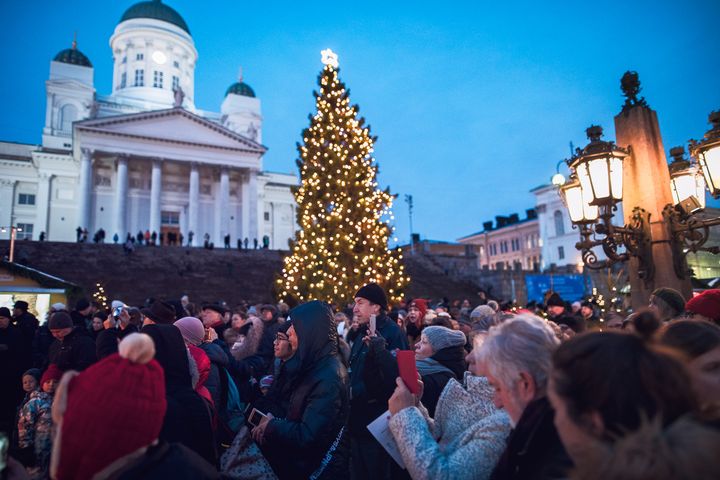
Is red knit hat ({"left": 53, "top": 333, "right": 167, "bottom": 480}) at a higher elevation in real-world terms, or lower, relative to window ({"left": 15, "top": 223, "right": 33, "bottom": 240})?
lower

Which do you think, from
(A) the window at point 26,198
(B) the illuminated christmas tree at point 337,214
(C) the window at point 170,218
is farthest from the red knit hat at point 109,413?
(A) the window at point 26,198

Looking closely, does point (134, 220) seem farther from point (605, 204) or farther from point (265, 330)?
point (605, 204)

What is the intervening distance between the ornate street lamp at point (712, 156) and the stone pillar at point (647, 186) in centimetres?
97

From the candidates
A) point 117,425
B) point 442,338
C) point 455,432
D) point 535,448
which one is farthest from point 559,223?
point 117,425

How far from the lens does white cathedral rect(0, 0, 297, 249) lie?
43906 millimetres

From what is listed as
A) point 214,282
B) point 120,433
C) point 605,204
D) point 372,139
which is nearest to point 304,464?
point 120,433

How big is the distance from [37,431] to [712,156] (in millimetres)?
6691

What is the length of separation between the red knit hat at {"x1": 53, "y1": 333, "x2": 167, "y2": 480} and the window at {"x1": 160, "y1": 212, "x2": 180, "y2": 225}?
49.1 meters

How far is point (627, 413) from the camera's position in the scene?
1.27 meters

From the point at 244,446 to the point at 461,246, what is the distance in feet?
222

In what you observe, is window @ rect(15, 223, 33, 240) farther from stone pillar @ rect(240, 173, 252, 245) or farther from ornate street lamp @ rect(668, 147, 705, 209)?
ornate street lamp @ rect(668, 147, 705, 209)

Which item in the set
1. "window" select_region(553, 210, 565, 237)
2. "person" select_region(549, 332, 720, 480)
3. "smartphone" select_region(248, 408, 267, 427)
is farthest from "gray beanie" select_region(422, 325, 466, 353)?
"window" select_region(553, 210, 565, 237)

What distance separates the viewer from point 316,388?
3.17 metres

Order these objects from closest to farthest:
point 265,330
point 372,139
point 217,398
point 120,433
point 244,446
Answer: point 120,433 → point 244,446 → point 217,398 → point 265,330 → point 372,139
